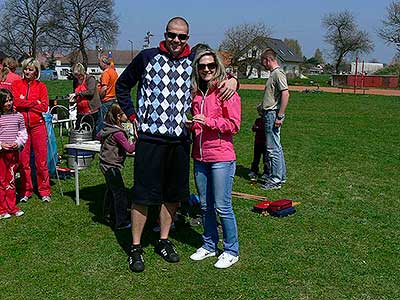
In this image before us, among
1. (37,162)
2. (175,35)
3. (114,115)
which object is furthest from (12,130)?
(175,35)

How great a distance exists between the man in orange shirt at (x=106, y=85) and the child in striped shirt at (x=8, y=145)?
3.57 metres

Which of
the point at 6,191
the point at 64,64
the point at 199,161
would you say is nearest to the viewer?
the point at 199,161

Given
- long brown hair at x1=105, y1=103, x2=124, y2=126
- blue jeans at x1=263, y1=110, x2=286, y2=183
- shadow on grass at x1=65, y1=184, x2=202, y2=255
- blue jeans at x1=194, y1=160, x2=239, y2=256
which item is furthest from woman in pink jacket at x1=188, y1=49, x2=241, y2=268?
blue jeans at x1=263, y1=110, x2=286, y2=183

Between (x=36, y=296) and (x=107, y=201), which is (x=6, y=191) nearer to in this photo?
(x=107, y=201)

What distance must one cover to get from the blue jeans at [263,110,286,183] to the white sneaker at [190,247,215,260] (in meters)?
2.68

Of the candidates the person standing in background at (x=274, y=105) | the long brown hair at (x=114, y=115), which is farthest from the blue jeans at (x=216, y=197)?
the person standing in background at (x=274, y=105)

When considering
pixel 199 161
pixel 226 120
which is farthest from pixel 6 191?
pixel 226 120

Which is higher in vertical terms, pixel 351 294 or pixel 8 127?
pixel 8 127

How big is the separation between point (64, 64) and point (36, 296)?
9126 cm

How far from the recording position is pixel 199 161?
433cm

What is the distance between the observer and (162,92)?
418cm

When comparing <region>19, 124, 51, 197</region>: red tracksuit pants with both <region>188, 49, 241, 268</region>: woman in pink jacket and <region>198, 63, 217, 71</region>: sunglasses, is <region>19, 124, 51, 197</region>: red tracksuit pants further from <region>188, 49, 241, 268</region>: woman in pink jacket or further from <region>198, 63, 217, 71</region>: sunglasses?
<region>198, 63, 217, 71</region>: sunglasses

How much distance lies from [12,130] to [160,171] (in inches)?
83.9

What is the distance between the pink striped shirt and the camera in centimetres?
556
